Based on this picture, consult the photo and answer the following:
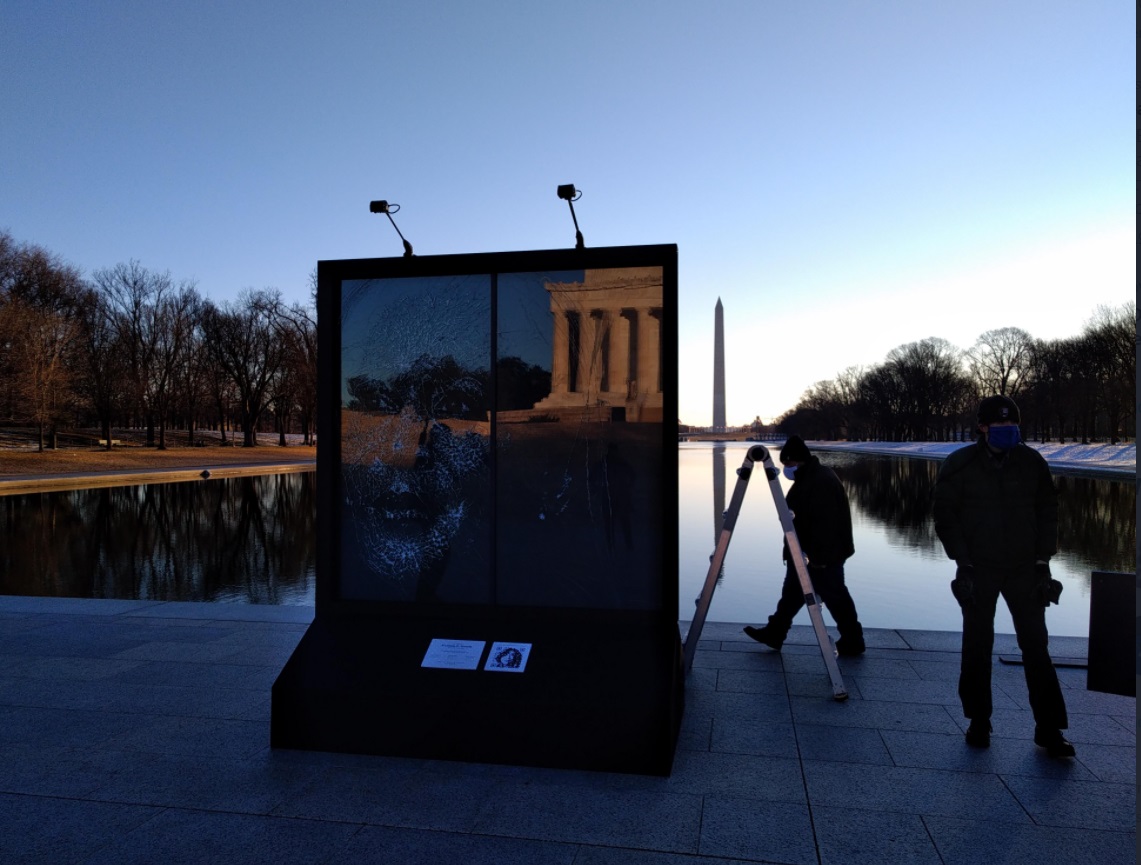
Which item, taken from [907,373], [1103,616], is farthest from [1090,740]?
[907,373]

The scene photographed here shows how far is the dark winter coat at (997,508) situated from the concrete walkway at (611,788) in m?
1.10

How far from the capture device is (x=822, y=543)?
6227 millimetres

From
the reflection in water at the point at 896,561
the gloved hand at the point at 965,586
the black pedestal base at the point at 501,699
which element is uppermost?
the gloved hand at the point at 965,586

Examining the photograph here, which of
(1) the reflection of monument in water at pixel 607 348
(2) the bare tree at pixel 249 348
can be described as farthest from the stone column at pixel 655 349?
(2) the bare tree at pixel 249 348

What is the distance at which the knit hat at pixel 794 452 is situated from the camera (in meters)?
6.28

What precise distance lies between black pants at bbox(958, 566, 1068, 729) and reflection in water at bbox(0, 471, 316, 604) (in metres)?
7.37

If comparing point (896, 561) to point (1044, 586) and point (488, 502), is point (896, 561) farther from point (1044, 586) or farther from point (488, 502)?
point (488, 502)

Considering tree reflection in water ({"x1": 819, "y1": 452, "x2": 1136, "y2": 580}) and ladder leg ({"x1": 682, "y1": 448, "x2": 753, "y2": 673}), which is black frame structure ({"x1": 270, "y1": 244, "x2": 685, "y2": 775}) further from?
tree reflection in water ({"x1": 819, "y1": 452, "x2": 1136, "y2": 580})

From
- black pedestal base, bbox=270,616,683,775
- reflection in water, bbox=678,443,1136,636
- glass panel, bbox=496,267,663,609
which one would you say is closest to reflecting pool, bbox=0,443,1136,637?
reflection in water, bbox=678,443,1136,636

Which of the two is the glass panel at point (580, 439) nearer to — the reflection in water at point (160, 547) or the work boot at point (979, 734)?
the work boot at point (979, 734)

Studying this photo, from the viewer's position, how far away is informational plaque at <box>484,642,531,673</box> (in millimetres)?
4383

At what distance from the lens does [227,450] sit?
57.0 m

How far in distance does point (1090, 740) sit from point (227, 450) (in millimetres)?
59429

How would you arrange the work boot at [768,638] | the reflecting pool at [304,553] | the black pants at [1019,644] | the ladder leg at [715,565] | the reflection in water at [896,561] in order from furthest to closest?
the reflecting pool at [304,553] < the reflection in water at [896,561] < the work boot at [768,638] < the ladder leg at [715,565] < the black pants at [1019,644]
